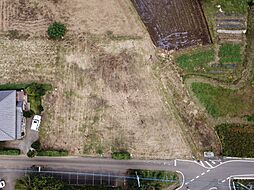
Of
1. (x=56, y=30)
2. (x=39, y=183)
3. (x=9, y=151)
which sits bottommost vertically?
(x=39, y=183)

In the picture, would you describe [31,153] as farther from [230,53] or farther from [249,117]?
[230,53]

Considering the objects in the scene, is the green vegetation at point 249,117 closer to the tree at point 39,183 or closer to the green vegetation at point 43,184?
the green vegetation at point 43,184

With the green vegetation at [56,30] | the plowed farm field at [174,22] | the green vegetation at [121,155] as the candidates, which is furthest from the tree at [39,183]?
the plowed farm field at [174,22]

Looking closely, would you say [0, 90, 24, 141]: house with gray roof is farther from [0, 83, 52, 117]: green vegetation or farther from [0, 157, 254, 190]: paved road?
[0, 157, 254, 190]: paved road

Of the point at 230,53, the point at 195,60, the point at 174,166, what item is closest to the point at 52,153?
the point at 174,166

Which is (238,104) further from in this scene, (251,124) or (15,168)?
(15,168)

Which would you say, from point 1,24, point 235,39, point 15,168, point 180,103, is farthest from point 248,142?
point 1,24
